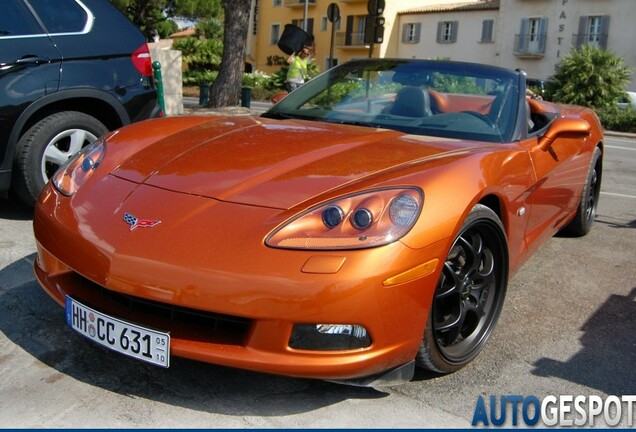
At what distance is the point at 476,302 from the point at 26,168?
3194mm

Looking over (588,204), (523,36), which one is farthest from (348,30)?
(588,204)

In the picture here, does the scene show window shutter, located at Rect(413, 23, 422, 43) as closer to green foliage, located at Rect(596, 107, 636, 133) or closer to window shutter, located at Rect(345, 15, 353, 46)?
window shutter, located at Rect(345, 15, 353, 46)

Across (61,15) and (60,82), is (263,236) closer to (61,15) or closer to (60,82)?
(60,82)

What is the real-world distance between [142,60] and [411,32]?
152ft

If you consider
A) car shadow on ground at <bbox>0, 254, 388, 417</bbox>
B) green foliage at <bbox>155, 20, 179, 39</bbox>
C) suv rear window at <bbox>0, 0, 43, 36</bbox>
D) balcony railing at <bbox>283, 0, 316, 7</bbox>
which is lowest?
car shadow on ground at <bbox>0, 254, 388, 417</bbox>

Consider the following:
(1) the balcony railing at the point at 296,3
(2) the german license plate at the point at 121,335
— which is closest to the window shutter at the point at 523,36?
(1) the balcony railing at the point at 296,3

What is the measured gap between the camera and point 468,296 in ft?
9.80

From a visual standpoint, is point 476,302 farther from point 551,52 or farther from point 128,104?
point 551,52

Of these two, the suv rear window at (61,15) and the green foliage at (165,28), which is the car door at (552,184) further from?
the green foliage at (165,28)

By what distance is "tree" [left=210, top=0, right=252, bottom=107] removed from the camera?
13.8m

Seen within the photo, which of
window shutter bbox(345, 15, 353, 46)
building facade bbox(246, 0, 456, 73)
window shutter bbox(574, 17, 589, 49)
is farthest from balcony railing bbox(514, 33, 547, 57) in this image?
window shutter bbox(345, 15, 353, 46)

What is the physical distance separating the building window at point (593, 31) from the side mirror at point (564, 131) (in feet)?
131

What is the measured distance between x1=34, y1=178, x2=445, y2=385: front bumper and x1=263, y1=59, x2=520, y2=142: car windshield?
4.34ft

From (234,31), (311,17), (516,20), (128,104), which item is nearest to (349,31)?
(311,17)
